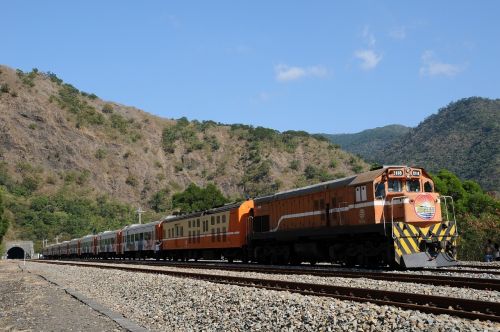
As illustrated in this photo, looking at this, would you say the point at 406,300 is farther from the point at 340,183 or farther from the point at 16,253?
the point at 16,253

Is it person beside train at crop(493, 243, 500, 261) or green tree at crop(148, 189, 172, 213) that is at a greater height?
green tree at crop(148, 189, 172, 213)

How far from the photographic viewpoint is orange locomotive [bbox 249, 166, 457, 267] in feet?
62.7

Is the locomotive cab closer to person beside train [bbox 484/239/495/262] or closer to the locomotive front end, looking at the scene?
the locomotive front end

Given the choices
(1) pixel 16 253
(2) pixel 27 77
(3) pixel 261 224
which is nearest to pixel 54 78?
(2) pixel 27 77

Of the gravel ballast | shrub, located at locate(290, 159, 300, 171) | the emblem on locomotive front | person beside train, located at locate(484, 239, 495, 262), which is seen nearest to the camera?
the gravel ballast

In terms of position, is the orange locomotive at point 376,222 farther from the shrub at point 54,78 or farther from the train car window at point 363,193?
the shrub at point 54,78

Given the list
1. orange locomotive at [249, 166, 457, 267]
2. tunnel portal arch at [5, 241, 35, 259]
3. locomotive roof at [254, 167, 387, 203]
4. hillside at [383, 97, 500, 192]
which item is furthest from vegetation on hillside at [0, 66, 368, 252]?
orange locomotive at [249, 166, 457, 267]

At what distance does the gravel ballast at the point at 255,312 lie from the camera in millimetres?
8562

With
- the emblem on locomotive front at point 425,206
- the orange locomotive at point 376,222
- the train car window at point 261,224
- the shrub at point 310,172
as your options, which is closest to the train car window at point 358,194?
the orange locomotive at point 376,222

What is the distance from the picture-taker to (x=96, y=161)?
495 feet

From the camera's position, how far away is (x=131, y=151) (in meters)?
162

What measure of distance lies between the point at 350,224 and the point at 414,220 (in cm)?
271

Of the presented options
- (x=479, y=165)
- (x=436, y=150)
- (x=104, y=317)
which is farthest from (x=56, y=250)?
(x=436, y=150)

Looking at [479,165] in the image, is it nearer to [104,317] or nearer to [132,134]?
[132,134]
